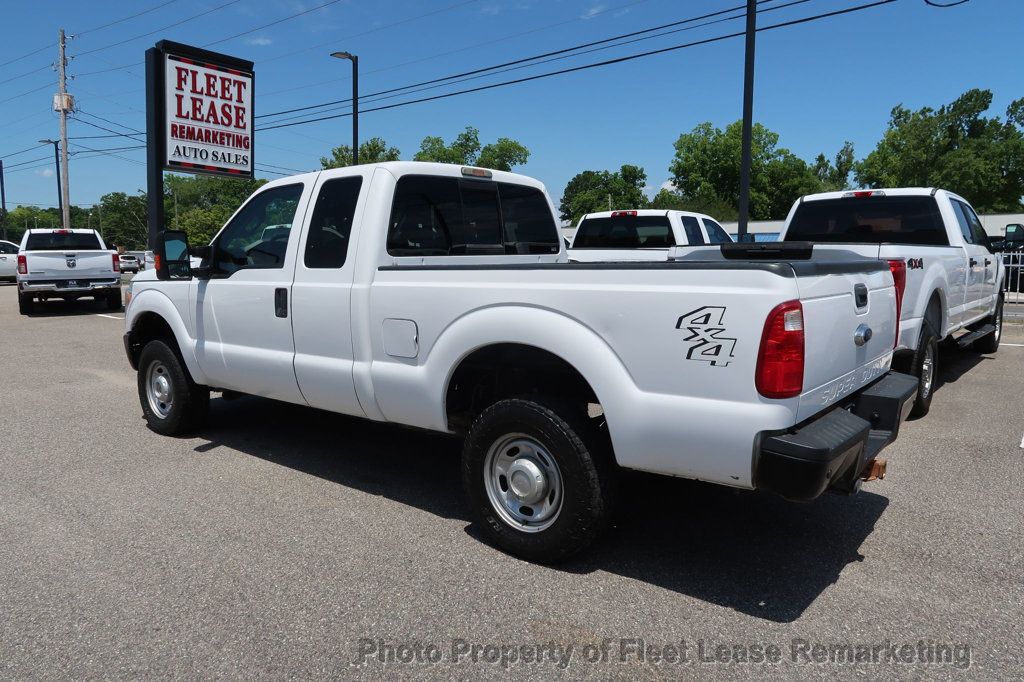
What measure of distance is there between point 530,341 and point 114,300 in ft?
56.5

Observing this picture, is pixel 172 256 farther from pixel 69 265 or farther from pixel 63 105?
pixel 63 105

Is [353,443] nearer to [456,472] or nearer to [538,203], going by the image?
[456,472]

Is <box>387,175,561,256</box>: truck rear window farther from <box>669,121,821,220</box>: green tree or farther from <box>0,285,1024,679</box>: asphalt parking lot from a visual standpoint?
<box>669,121,821,220</box>: green tree

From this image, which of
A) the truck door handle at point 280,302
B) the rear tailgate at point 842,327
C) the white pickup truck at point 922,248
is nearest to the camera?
the rear tailgate at point 842,327

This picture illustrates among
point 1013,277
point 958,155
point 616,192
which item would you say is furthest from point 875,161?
point 1013,277

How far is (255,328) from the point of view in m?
4.98

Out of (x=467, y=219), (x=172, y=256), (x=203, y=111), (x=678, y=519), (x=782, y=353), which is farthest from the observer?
Result: (x=203, y=111)

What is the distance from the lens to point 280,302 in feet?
15.6

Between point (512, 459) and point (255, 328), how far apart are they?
2179 millimetres

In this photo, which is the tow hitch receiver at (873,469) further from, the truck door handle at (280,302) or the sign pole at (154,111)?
the sign pole at (154,111)

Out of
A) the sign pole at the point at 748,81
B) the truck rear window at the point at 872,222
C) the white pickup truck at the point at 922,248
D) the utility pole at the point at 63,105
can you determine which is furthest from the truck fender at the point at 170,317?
the utility pole at the point at 63,105

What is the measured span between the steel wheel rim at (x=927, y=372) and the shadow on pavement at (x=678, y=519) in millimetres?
2247

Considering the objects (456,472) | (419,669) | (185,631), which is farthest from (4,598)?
(456,472)

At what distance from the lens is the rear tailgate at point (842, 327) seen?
3002mm
